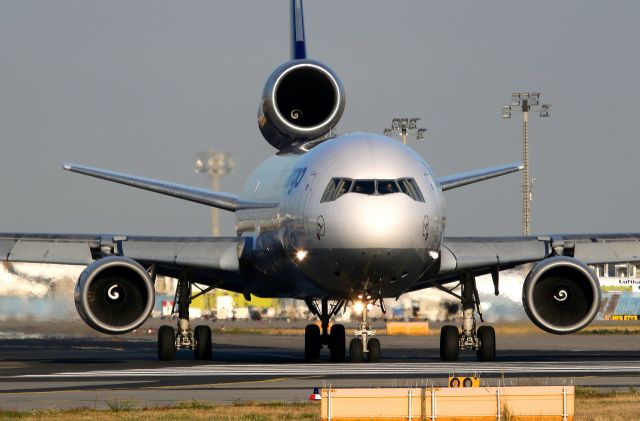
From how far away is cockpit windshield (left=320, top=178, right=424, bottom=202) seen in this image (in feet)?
94.7

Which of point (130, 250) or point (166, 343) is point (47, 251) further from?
point (166, 343)

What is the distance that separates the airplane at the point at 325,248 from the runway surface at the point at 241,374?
109cm

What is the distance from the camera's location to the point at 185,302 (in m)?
35.1

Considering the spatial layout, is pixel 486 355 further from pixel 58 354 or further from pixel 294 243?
pixel 58 354

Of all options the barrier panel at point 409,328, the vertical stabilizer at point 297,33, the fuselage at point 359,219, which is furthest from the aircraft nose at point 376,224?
the barrier panel at point 409,328

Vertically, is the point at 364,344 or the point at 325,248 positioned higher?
the point at 325,248

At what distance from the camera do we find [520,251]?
111 feet

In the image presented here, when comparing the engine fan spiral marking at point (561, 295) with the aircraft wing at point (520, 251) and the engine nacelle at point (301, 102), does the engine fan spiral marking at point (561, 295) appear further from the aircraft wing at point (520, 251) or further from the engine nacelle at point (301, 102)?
the engine nacelle at point (301, 102)

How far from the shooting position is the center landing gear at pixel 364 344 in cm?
3036

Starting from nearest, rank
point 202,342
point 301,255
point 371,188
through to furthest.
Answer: point 371,188, point 301,255, point 202,342

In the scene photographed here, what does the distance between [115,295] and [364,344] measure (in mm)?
5443

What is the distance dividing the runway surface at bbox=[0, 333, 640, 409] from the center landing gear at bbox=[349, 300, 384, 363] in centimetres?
38

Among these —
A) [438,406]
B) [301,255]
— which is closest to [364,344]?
[301,255]

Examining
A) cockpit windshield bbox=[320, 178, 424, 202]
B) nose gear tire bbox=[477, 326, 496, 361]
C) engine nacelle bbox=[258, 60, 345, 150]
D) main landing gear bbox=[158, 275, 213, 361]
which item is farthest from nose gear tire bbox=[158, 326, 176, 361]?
nose gear tire bbox=[477, 326, 496, 361]
